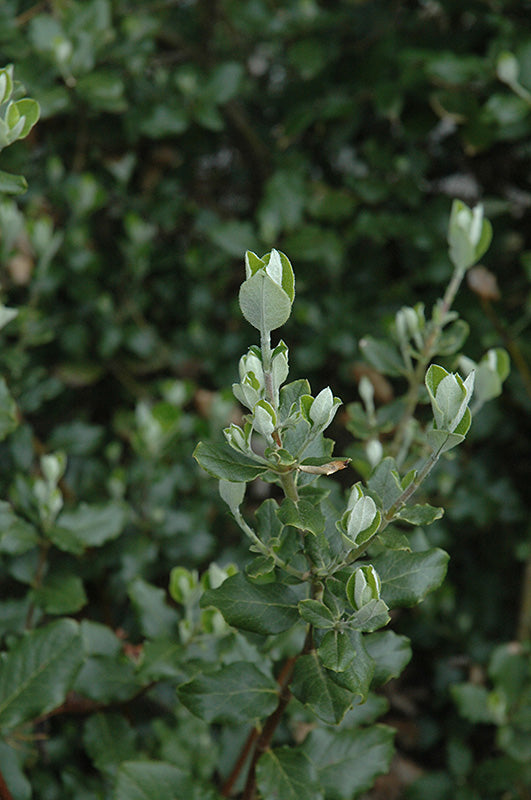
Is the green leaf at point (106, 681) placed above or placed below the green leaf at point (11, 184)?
below

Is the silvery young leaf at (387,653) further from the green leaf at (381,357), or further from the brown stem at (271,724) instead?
the green leaf at (381,357)

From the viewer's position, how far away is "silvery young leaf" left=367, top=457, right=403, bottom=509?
678 mm

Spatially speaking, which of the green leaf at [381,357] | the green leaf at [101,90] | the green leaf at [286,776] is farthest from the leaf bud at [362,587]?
the green leaf at [101,90]

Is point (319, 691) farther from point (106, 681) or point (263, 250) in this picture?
point (263, 250)

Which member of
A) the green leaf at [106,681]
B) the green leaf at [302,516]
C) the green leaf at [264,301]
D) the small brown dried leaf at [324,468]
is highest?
the green leaf at [264,301]

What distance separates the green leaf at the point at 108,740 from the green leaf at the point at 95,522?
9.7 inches

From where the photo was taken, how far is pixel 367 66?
1.58 metres

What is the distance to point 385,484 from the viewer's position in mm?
691

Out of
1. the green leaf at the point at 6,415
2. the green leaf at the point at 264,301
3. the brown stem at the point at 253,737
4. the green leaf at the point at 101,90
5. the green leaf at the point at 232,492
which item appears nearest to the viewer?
the green leaf at the point at 264,301

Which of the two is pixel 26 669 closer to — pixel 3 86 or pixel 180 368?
pixel 3 86

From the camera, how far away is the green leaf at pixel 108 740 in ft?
3.29

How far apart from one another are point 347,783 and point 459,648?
0.86 meters

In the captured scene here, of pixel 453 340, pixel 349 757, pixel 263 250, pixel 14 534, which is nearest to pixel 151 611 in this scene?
pixel 14 534

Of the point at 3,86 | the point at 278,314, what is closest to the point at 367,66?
the point at 3,86
